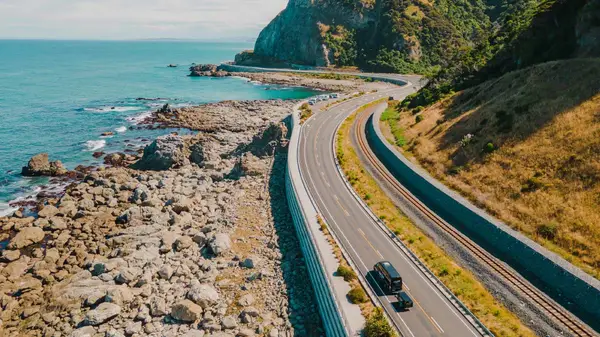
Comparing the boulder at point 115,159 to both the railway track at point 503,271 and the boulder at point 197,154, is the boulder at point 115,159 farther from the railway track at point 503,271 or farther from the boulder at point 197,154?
the railway track at point 503,271

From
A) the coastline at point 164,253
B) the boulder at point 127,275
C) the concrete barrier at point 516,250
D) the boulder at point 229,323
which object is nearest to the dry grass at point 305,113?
the coastline at point 164,253

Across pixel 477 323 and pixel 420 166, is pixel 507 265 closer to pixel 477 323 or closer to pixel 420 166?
pixel 477 323

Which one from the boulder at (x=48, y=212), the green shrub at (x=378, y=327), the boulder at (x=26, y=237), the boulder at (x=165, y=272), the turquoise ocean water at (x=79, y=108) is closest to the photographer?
the green shrub at (x=378, y=327)

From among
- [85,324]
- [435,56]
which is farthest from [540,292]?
[435,56]

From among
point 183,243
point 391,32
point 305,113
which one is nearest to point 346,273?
point 183,243

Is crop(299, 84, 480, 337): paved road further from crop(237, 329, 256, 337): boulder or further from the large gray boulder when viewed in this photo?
the large gray boulder
